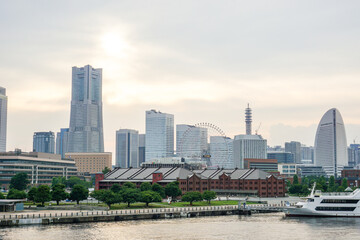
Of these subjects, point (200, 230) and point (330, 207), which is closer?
point (200, 230)

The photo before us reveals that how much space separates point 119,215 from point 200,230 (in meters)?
26.4

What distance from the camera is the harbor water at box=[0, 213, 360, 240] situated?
A: 103812mm

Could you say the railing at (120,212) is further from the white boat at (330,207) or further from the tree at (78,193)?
the tree at (78,193)

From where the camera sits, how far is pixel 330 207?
14538 centimetres

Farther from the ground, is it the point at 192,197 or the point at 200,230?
the point at 192,197

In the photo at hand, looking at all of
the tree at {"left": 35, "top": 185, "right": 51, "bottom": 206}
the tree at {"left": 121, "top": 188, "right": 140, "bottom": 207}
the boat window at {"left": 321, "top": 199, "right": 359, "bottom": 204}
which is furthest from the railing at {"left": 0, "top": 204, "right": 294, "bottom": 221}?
the tree at {"left": 35, "top": 185, "right": 51, "bottom": 206}

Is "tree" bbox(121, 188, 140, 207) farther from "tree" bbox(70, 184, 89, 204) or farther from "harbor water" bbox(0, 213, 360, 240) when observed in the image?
"harbor water" bbox(0, 213, 360, 240)

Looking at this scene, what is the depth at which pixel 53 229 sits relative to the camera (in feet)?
363

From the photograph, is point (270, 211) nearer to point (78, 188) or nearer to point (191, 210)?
point (191, 210)

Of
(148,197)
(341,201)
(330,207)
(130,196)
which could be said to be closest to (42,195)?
(130,196)

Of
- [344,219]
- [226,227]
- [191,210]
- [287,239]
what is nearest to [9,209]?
[191,210]

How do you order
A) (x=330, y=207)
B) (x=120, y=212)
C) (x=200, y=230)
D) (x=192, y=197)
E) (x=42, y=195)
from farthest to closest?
(x=192, y=197), (x=42, y=195), (x=330, y=207), (x=120, y=212), (x=200, y=230)

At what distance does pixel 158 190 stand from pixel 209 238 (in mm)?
79099

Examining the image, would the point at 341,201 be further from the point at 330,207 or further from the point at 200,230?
the point at 200,230
